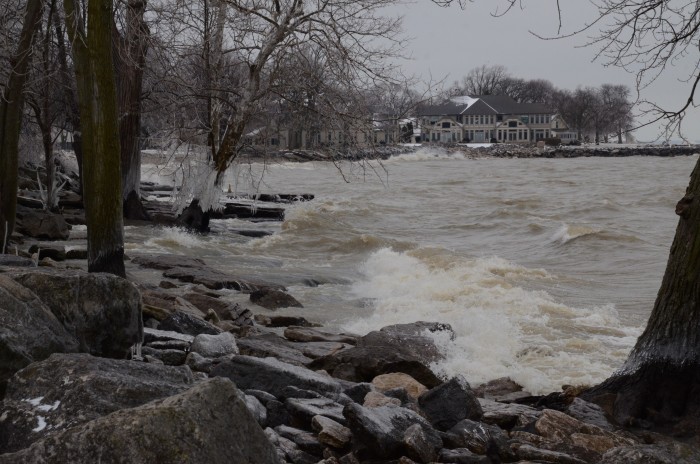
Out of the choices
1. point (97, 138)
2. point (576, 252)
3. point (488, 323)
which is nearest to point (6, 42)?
point (97, 138)

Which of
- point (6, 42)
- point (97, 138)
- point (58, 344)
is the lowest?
point (58, 344)

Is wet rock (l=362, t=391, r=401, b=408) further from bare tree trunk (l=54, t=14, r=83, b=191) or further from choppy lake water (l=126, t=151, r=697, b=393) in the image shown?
bare tree trunk (l=54, t=14, r=83, b=191)

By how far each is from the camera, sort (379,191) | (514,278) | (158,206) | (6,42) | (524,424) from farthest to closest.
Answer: (379,191)
(158,206)
(514,278)
(6,42)
(524,424)

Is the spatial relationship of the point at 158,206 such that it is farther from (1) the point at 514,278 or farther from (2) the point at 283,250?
(1) the point at 514,278

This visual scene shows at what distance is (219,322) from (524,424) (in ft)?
16.2

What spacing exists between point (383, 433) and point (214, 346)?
111 inches

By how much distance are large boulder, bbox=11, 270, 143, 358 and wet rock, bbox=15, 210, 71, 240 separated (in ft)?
44.1

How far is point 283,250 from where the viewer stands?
21.2 m

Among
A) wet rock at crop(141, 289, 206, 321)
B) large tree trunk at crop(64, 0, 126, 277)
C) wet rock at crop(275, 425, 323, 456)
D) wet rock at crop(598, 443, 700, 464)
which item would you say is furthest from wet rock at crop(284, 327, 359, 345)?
wet rock at crop(598, 443, 700, 464)

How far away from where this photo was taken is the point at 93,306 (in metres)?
5.80

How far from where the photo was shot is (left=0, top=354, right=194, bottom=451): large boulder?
3.77 meters

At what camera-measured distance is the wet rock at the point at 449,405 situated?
6176mm

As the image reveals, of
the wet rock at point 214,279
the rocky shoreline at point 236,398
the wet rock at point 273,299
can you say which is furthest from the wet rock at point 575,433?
the wet rock at point 214,279

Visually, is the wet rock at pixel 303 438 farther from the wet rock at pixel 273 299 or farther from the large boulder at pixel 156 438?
the wet rock at pixel 273 299
